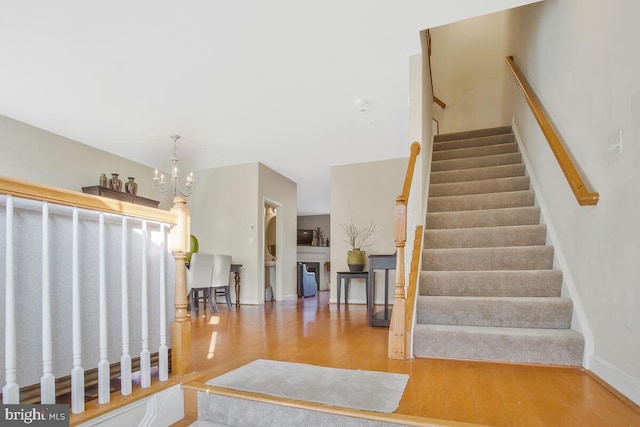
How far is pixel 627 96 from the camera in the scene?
5.60 feet

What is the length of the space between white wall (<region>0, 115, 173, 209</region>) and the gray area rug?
3978 mm

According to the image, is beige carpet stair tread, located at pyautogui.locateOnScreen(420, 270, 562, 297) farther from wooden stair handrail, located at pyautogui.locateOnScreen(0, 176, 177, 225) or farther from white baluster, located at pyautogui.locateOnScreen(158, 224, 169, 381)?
wooden stair handrail, located at pyautogui.locateOnScreen(0, 176, 177, 225)

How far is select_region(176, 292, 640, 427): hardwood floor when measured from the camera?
1.47m

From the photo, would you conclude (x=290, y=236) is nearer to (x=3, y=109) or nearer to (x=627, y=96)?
(x=3, y=109)

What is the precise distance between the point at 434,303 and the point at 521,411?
3.53ft

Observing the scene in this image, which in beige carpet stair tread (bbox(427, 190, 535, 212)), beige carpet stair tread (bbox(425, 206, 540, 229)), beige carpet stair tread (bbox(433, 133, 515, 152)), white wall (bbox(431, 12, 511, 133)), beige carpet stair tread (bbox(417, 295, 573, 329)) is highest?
white wall (bbox(431, 12, 511, 133))

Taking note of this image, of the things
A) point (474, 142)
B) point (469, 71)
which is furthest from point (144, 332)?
point (469, 71)

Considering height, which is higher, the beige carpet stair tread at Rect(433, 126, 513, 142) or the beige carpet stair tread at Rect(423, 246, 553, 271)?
the beige carpet stair tread at Rect(433, 126, 513, 142)

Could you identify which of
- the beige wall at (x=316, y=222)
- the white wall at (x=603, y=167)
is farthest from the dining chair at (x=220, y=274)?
the beige wall at (x=316, y=222)

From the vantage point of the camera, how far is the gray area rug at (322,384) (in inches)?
63.6

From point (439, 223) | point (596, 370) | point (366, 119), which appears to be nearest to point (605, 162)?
point (596, 370)

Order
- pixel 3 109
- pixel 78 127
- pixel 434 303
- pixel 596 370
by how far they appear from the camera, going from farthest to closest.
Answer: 1. pixel 78 127
2. pixel 3 109
3. pixel 434 303
4. pixel 596 370

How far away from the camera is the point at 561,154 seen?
7.82ft

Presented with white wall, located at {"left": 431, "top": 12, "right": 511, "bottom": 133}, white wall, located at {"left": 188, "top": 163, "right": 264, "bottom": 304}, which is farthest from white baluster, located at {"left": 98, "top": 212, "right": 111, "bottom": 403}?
white wall, located at {"left": 431, "top": 12, "right": 511, "bottom": 133}
